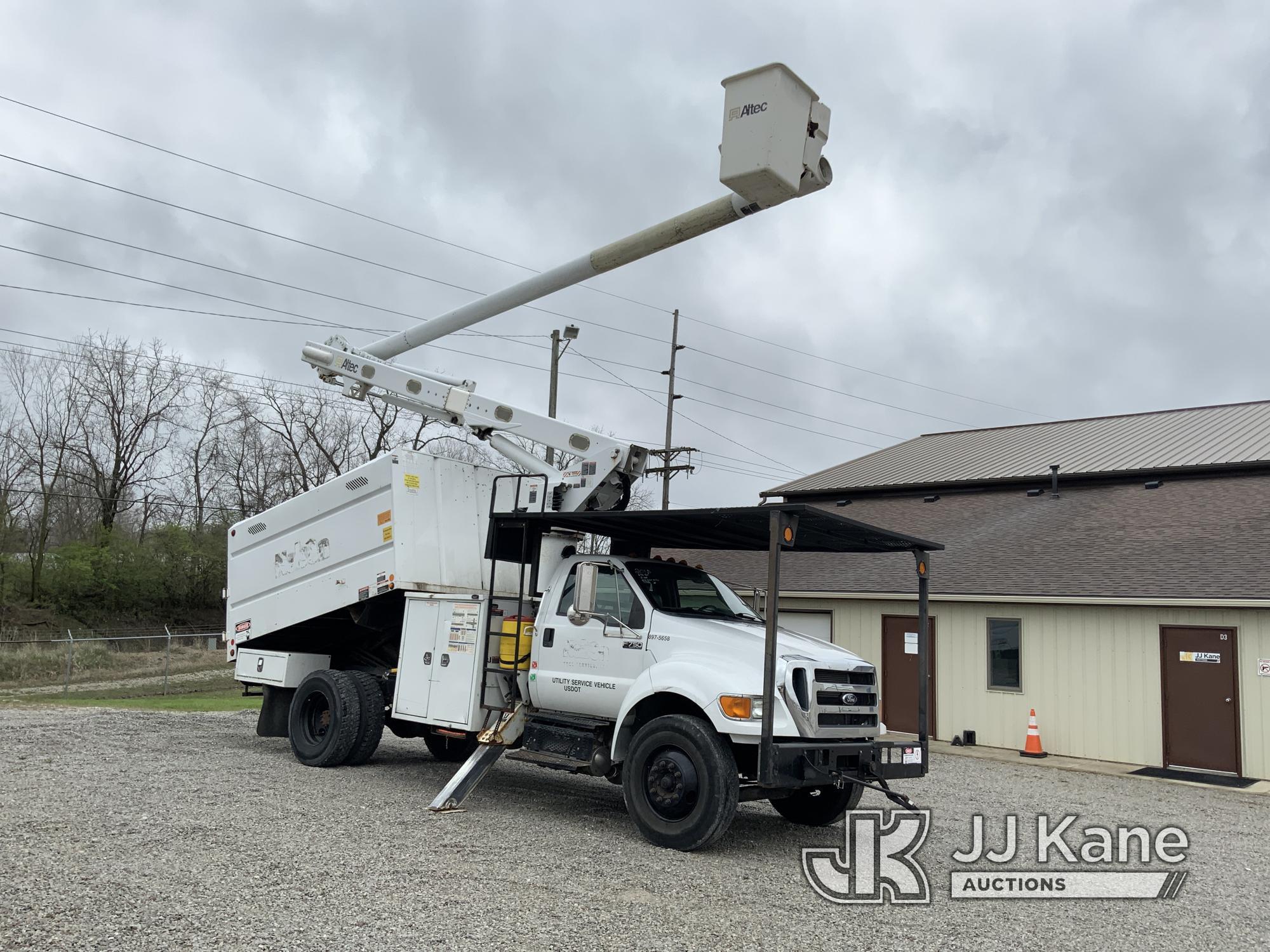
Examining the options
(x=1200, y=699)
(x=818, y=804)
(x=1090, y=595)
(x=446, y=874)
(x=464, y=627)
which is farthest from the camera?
(x=1090, y=595)

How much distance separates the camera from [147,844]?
7230mm

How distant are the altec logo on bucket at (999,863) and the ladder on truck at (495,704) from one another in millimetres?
2918

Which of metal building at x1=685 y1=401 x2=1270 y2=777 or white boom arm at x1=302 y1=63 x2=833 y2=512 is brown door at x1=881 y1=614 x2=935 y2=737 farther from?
white boom arm at x1=302 y1=63 x2=833 y2=512

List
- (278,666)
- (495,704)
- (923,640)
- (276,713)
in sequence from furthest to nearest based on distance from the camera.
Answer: (276,713) → (278,666) → (495,704) → (923,640)

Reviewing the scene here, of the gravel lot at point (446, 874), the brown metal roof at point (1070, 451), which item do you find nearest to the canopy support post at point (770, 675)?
the gravel lot at point (446, 874)

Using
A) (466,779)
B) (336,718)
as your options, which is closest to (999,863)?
(466,779)

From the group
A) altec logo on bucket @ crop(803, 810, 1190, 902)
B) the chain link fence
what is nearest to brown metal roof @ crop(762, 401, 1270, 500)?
altec logo on bucket @ crop(803, 810, 1190, 902)

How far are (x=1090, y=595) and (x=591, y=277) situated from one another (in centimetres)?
1106

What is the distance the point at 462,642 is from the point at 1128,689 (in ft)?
34.6

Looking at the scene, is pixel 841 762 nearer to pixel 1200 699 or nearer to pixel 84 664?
pixel 1200 699

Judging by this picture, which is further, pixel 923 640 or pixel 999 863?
pixel 923 640

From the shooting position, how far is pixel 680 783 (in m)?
8.10

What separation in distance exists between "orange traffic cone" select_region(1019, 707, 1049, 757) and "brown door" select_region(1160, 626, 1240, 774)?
1.72 metres

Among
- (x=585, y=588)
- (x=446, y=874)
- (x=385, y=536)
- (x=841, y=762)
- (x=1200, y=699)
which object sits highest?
(x=385, y=536)
